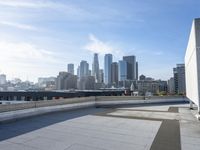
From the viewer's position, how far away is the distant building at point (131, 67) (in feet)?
557

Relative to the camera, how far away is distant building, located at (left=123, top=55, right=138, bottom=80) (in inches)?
6681

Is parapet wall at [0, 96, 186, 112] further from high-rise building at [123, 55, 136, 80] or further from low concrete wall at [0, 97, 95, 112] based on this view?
high-rise building at [123, 55, 136, 80]

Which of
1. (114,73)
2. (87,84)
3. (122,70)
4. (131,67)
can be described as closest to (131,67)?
(131,67)

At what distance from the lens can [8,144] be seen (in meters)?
5.75

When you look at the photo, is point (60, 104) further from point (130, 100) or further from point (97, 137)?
point (130, 100)

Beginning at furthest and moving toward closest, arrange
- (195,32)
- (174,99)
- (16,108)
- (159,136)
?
(174,99) < (16,108) < (195,32) < (159,136)

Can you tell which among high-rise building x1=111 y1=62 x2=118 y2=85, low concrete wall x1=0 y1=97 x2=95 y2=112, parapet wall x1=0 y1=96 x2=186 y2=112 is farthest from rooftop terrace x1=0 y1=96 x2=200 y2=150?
high-rise building x1=111 y1=62 x2=118 y2=85

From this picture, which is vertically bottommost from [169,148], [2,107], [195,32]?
[169,148]

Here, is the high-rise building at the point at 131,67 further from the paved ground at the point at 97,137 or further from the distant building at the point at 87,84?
the paved ground at the point at 97,137

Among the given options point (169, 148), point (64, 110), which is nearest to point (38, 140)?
point (169, 148)

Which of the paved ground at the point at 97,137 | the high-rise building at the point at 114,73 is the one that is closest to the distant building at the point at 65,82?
the high-rise building at the point at 114,73

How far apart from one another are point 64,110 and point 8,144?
24.9ft

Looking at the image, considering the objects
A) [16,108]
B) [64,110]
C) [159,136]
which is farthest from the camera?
[64,110]

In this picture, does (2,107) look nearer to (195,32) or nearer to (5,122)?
(5,122)
